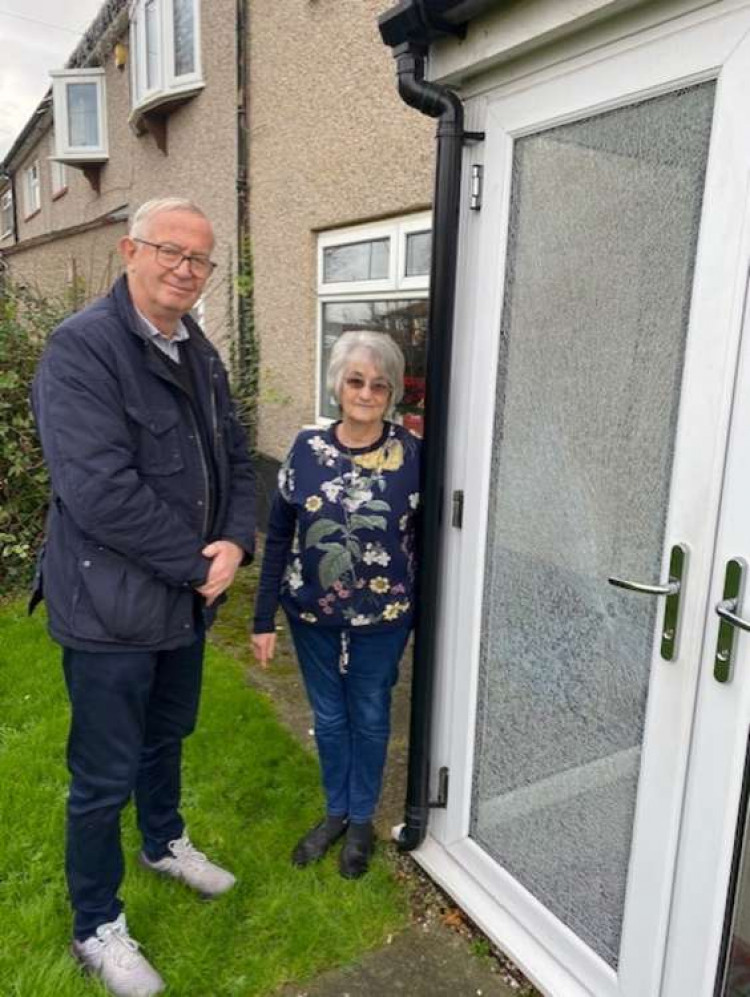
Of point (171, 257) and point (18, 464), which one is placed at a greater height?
point (171, 257)

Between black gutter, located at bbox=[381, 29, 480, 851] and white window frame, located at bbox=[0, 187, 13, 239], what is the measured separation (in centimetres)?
2379

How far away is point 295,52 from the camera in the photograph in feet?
19.2

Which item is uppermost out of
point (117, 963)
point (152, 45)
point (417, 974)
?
point (152, 45)

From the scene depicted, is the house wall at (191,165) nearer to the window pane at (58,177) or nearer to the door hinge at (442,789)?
the window pane at (58,177)

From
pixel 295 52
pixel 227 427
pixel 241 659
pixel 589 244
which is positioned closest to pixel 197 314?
pixel 295 52

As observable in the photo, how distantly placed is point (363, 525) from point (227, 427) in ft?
1.63

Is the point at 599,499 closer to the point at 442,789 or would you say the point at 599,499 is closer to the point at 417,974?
the point at 442,789

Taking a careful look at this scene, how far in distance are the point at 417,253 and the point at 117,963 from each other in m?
3.98

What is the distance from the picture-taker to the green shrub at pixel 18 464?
5371 millimetres

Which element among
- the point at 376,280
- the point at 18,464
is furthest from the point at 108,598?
the point at 18,464

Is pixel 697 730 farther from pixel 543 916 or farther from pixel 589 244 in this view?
pixel 589 244

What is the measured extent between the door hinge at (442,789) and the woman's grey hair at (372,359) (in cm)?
120

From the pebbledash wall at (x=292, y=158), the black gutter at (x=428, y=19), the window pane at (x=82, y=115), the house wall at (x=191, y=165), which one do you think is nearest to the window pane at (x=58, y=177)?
the house wall at (x=191, y=165)

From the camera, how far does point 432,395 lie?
230 cm
